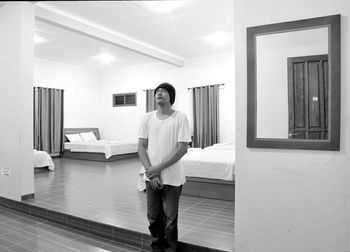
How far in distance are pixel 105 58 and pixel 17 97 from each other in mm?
4377

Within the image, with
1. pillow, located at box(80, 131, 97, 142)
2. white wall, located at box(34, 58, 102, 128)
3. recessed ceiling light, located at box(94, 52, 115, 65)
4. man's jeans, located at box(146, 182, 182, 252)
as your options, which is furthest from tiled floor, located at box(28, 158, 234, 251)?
white wall, located at box(34, 58, 102, 128)

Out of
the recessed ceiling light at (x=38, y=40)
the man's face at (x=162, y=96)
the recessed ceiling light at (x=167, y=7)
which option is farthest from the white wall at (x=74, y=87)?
the man's face at (x=162, y=96)

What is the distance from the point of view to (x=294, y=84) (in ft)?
6.29

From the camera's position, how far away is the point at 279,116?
77.4 inches

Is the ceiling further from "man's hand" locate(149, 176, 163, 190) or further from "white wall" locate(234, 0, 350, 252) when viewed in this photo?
"man's hand" locate(149, 176, 163, 190)

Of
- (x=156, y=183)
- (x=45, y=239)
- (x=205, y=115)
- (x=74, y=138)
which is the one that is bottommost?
(x=45, y=239)

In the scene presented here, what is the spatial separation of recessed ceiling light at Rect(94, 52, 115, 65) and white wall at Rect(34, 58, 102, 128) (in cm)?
122

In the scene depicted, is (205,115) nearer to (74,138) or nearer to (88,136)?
(88,136)

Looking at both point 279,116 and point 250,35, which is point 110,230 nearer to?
point 279,116

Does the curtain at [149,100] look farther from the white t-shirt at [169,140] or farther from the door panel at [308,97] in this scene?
the door panel at [308,97]

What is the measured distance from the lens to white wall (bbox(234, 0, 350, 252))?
1.76 metres

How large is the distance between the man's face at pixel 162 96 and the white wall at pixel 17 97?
7.69 feet

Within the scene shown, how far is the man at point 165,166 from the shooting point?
2.00 metres

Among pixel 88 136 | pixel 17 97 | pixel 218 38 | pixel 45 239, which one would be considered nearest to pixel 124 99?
pixel 88 136
